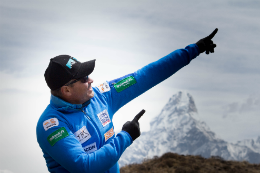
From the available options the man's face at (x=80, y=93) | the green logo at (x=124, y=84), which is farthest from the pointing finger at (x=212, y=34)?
the man's face at (x=80, y=93)

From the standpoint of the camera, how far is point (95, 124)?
277 cm

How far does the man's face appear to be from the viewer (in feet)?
8.79

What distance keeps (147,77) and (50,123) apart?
134 centimetres

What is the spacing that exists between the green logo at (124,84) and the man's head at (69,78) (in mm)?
508

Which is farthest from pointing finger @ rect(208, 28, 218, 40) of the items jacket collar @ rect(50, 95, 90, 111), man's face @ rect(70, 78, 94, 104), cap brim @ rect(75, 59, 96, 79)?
jacket collar @ rect(50, 95, 90, 111)

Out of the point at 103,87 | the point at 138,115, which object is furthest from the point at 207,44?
the point at 103,87

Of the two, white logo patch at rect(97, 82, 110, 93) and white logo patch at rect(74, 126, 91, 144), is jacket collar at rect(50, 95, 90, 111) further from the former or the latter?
white logo patch at rect(97, 82, 110, 93)

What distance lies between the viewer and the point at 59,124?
2486mm

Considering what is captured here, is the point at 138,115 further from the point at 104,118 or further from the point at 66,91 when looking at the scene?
Result: the point at 66,91

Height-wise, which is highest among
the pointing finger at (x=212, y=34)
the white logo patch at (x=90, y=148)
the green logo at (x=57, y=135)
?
the pointing finger at (x=212, y=34)

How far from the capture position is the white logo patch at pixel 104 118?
112 inches

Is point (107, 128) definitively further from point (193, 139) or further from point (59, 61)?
point (193, 139)

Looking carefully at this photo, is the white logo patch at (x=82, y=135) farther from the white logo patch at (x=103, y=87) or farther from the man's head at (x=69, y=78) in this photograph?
the white logo patch at (x=103, y=87)

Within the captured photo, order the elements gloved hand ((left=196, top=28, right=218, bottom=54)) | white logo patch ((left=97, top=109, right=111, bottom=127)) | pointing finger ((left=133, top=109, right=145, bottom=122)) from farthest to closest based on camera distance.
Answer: gloved hand ((left=196, top=28, right=218, bottom=54))
white logo patch ((left=97, top=109, right=111, bottom=127))
pointing finger ((left=133, top=109, right=145, bottom=122))
